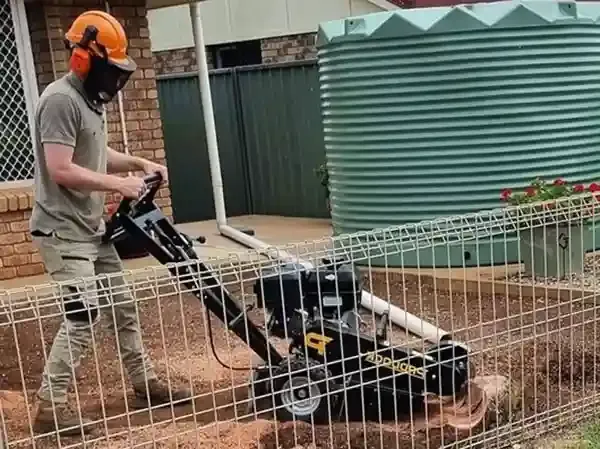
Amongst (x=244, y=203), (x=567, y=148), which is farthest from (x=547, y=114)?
(x=244, y=203)

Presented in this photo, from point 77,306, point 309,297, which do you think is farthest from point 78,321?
point 309,297

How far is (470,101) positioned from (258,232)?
10.9 feet

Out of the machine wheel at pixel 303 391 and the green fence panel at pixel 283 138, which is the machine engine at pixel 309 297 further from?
the green fence panel at pixel 283 138

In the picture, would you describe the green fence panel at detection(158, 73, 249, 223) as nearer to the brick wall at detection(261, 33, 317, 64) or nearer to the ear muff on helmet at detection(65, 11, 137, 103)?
the brick wall at detection(261, 33, 317, 64)

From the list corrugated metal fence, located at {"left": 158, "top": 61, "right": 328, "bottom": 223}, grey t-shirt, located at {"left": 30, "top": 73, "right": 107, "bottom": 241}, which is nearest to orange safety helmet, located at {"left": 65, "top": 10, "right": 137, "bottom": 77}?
grey t-shirt, located at {"left": 30, "top": 73, "right": 107, "bottom": 241}

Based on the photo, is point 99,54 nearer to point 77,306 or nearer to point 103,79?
point 103,79

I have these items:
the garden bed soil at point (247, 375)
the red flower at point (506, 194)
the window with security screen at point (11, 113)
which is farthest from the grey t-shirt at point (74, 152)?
the window with security screen at point (11, 113)

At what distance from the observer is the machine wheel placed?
328 cm

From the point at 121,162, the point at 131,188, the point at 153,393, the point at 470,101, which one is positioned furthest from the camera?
the point at 470,101

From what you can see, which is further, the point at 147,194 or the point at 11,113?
the point at 11,113

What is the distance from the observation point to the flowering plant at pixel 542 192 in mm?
5598

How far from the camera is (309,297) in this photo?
343 cm

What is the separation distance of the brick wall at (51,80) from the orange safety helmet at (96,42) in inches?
135

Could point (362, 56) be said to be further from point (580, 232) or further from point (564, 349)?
point (564, 349)
